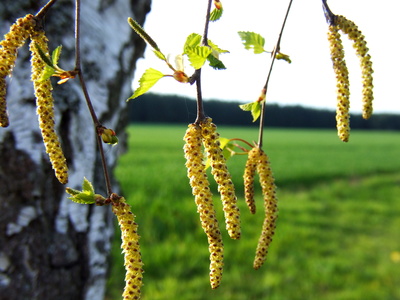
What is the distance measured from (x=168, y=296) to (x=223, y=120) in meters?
41.2

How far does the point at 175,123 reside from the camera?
44062 millimetres

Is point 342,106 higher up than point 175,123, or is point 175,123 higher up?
point 342,106

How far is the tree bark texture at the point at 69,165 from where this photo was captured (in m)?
1.43

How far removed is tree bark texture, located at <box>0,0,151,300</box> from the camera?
1.43 metres

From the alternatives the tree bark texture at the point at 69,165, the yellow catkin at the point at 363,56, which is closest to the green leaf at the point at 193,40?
the yellow catkin at the point at 363,56

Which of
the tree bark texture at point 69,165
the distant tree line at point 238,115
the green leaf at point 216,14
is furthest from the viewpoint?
the distant tree line at point 238,115

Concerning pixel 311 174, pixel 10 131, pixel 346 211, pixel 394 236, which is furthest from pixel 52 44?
pixel 311 174

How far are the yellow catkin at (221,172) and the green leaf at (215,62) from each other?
7cm

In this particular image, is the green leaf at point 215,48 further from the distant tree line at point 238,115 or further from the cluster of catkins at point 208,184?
the distant tree line at point 238,115

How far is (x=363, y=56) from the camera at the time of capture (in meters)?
0.80

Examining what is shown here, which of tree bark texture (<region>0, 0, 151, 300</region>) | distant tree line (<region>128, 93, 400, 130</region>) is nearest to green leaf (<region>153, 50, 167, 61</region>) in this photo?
tree bark texture (<region>0, 0, 151, 300</region>)

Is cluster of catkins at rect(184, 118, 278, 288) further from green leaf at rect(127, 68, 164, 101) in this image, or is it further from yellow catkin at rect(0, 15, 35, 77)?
yellow catkin at rect(0, 15, 35, 77)

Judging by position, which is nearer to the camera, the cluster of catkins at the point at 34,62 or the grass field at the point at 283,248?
the cluster of catkins at the point at 34,62

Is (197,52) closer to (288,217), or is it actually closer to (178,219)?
(178,219)
